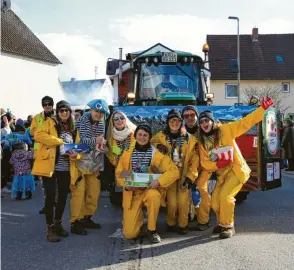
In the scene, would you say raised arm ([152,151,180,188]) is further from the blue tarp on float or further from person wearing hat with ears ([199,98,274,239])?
the blue tarp on float

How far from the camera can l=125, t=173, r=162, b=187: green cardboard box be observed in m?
6.76

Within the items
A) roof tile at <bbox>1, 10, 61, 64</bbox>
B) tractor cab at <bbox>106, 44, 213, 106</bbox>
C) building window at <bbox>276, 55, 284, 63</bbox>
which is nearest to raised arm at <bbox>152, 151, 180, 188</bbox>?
tractor cab at <bbox>106, 44, 213, 106</bbox>

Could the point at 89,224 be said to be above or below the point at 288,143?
below

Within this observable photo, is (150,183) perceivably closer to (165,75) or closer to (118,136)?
(118,136)

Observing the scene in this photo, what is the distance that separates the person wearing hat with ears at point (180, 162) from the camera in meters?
7.17

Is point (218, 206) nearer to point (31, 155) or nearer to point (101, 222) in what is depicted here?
point (101, 222)

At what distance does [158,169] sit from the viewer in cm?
698

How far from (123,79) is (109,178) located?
232 inches

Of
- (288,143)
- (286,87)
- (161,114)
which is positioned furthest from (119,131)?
(286,87)

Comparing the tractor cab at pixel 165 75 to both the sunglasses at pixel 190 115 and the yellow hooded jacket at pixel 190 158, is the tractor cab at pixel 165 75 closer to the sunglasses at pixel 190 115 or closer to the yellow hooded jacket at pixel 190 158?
the sunglasses at pixel 190 115

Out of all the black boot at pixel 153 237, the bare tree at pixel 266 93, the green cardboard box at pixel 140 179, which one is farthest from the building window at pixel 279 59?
the black boot at pixel 153 237

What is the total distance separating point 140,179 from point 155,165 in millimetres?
334

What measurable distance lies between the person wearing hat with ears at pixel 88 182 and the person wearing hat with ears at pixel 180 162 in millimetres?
882

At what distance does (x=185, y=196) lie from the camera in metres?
7.20
